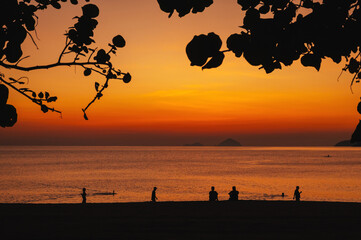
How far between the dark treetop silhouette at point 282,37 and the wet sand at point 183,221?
30.5 ft

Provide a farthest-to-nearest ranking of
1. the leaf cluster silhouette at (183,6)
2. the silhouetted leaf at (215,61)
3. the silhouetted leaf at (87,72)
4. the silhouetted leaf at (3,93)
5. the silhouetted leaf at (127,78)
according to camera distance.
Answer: the silhouetted leaf at (87,72)
the silhouetted leaf at (127,78)
the silhouetted leaf at (3,93)
the leaf cluster silhouette at (183,6)
the silhouetted leaf at (215,61)

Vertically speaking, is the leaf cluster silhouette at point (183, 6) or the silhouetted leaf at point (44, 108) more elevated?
the leaf cluster silhouette at point (183, 6)

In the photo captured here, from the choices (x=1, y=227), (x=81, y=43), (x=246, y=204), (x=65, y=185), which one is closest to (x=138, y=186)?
(x=65, y=185)

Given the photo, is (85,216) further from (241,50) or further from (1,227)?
(241,50)

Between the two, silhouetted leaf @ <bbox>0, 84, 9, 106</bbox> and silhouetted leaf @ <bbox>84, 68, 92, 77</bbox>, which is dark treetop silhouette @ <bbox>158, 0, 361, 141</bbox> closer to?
silhouetted leaf @ <bbox>0, 84, 9, 106</bbox>

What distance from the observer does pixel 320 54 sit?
2.99 meters

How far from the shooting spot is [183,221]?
46.0 ft

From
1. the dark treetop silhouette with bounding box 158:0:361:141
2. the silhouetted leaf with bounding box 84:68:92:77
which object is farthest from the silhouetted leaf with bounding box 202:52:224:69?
the silhouetted leaf with bounding box 84:68:92:77

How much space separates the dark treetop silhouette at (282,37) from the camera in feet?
8.37

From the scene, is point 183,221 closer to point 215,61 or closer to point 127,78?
point 127,78

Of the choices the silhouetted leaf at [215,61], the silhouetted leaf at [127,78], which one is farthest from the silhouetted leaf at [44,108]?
the silhouetted leaf at [215,61]

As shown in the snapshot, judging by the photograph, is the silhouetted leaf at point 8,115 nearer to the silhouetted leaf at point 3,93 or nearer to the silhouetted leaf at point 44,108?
the silhouetted leaf at point 3,93

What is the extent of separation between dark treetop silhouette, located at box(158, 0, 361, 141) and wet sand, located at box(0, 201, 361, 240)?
9.29 meters

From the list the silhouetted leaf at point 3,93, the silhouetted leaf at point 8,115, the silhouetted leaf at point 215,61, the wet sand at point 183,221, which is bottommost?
the wet sand at point 183,221
